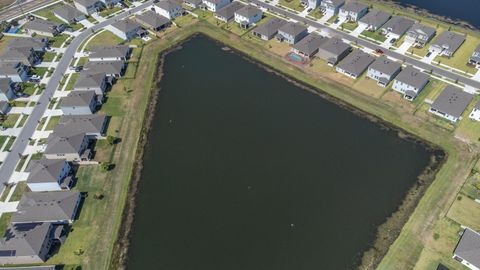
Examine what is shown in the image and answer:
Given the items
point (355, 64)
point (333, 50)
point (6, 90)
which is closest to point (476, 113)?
point (355, 64)

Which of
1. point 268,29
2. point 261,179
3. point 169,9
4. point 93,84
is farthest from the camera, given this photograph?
point 169,9

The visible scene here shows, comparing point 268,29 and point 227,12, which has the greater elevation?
point 227,12

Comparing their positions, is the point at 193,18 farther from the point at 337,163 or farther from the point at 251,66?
the point at 337,163

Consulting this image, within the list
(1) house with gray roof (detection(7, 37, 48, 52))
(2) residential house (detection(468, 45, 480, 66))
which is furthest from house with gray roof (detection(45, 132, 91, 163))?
(2) residential house (detection(468, 45, 480, 66))

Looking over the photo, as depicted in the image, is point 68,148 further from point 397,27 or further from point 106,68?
point 397,27

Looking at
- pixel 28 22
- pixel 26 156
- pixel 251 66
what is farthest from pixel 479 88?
pixel 28 22

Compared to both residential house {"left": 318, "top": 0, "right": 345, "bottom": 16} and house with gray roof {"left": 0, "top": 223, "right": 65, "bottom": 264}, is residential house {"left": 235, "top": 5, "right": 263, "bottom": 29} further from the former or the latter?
house with gray roof {"left": 0, "top": 223, "right": 65, "bottom": 264}

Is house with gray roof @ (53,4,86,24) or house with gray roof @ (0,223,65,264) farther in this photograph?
house with gray roof @ (53,4,86,24)
